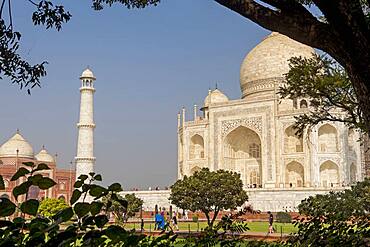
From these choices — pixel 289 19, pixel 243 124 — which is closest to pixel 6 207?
pixel 289 19

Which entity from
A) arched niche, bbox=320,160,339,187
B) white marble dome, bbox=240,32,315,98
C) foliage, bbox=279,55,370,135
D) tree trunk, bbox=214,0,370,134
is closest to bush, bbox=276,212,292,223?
arched niche, bbox=320,160,339,187

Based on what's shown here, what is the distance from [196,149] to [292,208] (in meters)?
9.54

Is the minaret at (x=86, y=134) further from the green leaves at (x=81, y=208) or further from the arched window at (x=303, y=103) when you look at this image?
the green leaves at (x=81, y=208)

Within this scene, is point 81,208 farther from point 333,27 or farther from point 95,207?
point 333,27

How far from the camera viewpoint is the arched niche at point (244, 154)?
1201 inches

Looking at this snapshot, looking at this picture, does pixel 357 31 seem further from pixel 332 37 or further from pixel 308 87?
pixel 308 87

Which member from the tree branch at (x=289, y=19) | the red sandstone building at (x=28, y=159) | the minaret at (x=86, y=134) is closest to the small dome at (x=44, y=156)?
the red sandstone building at (x=28, y=159)

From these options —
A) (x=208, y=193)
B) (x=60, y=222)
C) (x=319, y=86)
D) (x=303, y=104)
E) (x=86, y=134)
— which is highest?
(x=303, y=104)

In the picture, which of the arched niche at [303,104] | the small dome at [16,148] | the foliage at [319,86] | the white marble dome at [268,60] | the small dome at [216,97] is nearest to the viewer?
the foliage at [319,86]

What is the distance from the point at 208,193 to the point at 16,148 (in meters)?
23.6

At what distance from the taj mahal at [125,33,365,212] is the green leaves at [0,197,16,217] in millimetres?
24359

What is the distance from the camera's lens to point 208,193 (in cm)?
1953

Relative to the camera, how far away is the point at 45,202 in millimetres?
26328

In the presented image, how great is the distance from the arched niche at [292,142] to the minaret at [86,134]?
12.0 metres
